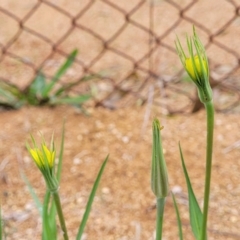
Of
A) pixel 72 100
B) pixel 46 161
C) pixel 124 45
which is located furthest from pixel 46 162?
pixel 124 45

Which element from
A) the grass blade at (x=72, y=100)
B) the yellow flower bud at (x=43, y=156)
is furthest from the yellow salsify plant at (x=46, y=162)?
the grass blade at (x=72, y=100)

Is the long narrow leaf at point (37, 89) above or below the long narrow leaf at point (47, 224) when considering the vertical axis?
above

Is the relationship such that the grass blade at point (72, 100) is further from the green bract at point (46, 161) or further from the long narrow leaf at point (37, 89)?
the green bract at point (46, 161)

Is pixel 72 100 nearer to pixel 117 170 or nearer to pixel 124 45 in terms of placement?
pixel 117 170

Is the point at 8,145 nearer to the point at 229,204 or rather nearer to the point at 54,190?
the point at 229,204

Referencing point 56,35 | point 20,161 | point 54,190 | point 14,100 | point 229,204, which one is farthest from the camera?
point 56,35

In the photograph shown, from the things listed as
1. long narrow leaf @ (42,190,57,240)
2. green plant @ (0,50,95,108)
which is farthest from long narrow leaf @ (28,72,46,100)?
long narrow leaf @ (42,190,57,240)

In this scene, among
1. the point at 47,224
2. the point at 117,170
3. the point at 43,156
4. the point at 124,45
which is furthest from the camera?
the point at 124,45

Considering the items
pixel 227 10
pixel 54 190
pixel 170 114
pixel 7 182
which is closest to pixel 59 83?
pixel 170 114
